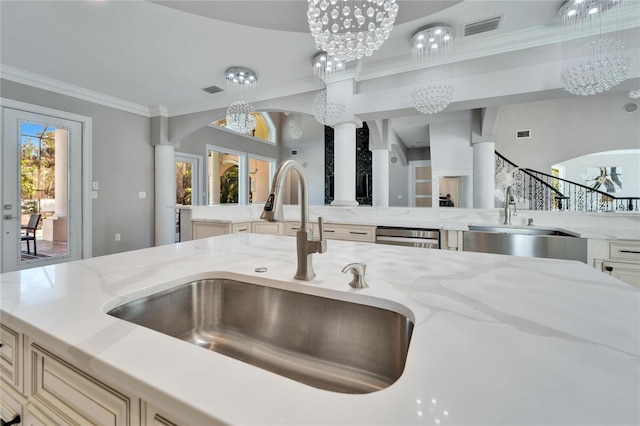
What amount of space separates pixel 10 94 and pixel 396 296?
5308mm

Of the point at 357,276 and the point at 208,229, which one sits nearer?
the point at 357,276

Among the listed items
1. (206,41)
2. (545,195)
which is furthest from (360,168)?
(206,41)

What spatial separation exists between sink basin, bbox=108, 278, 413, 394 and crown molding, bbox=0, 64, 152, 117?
188 inches

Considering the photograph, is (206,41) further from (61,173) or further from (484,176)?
(484,176)

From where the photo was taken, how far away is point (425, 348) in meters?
0.49

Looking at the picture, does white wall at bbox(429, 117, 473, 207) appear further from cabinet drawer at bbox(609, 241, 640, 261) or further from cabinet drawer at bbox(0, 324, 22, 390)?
cabinet drawer at bbox(0, 324, 22, 390)

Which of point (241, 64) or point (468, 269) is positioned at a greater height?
point (241, 64)

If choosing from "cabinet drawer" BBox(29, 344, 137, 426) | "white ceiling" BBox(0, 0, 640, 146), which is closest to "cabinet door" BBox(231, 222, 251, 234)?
"white ceiling" BBox(0, 0, 640, 146)

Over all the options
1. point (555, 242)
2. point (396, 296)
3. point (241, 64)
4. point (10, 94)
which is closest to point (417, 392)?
point (396, 296)

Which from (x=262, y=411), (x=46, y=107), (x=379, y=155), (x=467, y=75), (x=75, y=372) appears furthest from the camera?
(x=379, y=155)

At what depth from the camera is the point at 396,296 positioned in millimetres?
747

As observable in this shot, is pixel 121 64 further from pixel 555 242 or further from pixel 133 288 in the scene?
pixel 555 242

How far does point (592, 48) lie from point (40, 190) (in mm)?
6320

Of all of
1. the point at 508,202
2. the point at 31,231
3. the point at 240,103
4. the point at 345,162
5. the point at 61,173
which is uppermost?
the point at 240,103
